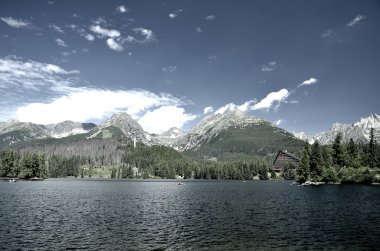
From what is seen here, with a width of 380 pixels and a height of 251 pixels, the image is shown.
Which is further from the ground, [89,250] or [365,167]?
[365,167]

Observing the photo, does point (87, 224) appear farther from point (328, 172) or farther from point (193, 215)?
point (328, 172)

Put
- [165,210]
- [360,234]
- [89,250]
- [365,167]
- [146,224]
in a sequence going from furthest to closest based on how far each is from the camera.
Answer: [365,167], [165,210], [146,224], [360,234], [89,250]

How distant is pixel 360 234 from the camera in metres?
51.7

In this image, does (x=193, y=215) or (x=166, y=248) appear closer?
(x=166, y=248)

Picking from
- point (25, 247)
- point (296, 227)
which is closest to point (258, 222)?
point (296, 227)

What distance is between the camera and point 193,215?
73188 millimetres

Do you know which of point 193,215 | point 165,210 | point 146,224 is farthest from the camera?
point 165,210

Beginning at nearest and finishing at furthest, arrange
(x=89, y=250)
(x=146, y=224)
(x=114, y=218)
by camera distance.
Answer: (x=89, y=250), (x=146, y=224), (x=114, y=218)

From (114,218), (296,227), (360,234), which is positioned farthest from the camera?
(114,218)

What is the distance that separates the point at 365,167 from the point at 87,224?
184 metres

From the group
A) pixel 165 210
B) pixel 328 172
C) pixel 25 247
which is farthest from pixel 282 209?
pixel 328 172

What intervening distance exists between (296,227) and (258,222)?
24.9 ft

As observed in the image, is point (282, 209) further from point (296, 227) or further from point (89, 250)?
point (89, 250)

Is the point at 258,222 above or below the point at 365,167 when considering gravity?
below
